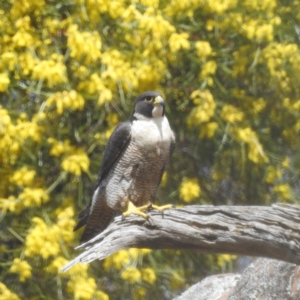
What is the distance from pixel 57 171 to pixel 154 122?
1.87 ft

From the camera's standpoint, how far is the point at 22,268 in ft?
11.2

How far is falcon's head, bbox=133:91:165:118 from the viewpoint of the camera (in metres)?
3.32

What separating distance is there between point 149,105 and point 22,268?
0.79 m

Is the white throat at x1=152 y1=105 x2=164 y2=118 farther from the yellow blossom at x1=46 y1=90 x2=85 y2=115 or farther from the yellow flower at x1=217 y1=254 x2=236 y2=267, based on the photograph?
the yellow flower at x1=217 y1=254 x2=236 y2=267

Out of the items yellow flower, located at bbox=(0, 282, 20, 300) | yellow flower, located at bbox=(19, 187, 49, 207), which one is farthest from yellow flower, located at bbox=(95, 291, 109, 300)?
yellow flower, located at bbox=(19, 187, 49, 207)

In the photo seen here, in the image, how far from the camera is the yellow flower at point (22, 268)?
3418 mm

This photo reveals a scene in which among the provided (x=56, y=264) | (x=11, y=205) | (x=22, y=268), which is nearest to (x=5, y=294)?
(x=22, y=268)

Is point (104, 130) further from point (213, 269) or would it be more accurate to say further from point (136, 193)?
point (213, 269)

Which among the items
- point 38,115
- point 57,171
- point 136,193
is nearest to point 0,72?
point 38,115

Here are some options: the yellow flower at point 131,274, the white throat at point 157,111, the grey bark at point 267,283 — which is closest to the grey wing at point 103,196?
the white throat at point 157,111

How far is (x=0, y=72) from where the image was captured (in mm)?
3521

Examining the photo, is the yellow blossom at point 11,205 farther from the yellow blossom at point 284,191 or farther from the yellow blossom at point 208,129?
the yellow blossom at point 284,191

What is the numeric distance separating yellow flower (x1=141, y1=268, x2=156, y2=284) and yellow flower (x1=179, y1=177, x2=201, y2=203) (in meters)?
0.33

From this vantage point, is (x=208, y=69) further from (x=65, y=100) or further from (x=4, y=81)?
(x=4, y=81)
